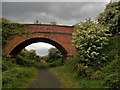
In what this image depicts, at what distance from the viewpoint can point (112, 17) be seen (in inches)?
1030

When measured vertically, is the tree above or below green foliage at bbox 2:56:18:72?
above

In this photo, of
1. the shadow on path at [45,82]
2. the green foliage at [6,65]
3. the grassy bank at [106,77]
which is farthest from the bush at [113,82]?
the green foliage at [6,65]

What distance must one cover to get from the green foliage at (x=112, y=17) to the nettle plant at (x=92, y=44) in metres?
2.16

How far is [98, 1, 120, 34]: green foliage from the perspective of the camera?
24.9 m

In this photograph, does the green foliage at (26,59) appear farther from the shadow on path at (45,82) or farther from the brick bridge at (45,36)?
the shadow on path at (45,82)

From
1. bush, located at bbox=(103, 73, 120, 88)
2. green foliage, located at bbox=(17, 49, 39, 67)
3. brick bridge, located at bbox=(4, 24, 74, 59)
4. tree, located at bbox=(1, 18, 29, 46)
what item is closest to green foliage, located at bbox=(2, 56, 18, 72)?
brick bridge, located at bbox=(4, 24, 74, 59)

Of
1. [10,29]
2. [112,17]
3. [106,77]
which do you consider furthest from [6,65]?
[106,77]

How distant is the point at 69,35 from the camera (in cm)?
3381

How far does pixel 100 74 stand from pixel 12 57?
17581mm

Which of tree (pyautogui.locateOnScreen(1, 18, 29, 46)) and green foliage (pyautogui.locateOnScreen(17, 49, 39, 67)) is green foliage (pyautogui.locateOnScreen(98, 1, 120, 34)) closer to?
tree (pyautogui.locateOnScreen(1, 18, 29, 46))

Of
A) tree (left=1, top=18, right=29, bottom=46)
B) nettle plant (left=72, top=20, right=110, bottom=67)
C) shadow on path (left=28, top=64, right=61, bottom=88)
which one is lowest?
shadow on path (left=28, top=64, right=61, bottom=88)

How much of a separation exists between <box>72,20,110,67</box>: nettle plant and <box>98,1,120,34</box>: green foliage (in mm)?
2159

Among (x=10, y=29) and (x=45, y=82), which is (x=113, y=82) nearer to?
(x=45, y=82)

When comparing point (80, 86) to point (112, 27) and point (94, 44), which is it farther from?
point (112, 27)
